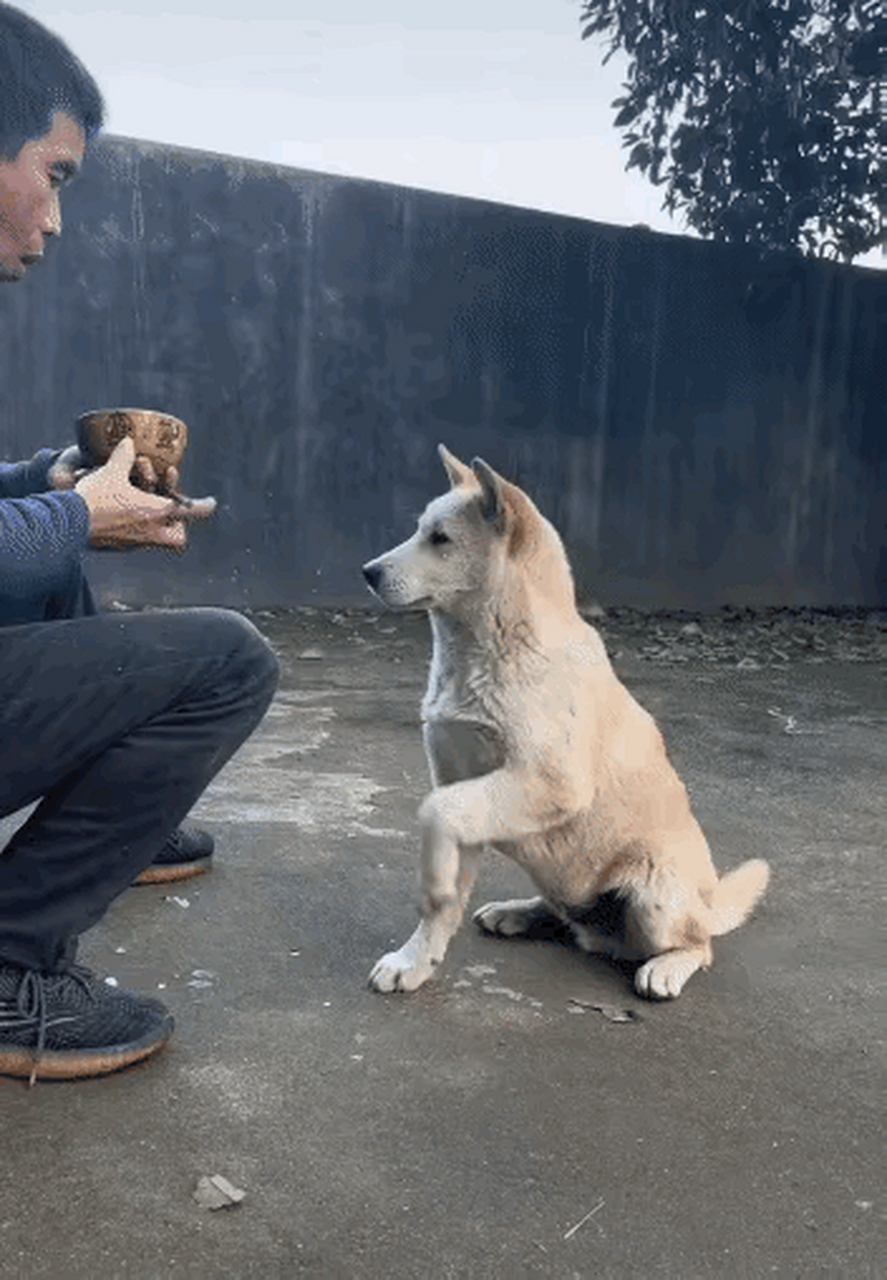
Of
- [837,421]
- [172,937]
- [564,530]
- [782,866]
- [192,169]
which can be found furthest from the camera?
[837,421]

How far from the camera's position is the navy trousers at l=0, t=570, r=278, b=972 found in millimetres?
1877

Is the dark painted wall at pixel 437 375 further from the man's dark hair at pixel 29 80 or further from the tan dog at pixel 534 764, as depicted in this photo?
the man's dark hair at pixel 29 80

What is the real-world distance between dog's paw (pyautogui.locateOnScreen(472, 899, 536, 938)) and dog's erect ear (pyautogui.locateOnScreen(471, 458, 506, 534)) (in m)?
0.89

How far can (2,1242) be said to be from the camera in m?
1.51

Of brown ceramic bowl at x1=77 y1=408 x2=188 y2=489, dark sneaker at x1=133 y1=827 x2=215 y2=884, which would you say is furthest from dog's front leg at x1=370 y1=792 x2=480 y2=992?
brown ceramic bowl at x1=77 y1=408 x2=188 y2=489

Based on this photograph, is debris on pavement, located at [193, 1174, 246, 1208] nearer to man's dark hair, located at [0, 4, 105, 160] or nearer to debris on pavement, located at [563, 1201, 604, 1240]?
debris on pavement, located at [563, 1201, 604, 1240]

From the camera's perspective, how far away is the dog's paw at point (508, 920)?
108 inches

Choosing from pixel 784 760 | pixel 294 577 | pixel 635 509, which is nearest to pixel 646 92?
pixel 635 509

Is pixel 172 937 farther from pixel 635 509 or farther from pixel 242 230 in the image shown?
pixel 635 509

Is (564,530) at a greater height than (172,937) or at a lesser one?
greater

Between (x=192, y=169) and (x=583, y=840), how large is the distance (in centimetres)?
626

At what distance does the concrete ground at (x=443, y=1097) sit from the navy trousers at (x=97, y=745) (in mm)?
321

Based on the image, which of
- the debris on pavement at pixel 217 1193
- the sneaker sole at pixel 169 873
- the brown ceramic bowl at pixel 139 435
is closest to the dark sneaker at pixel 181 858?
the sneaker sole at pixel 169 873

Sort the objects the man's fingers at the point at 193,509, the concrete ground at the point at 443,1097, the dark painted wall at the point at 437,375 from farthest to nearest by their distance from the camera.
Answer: the dark painted wall at the point at 437,375 < the man's fingers at the point at 193,509 < the concrete ground at the point at 443,1097
